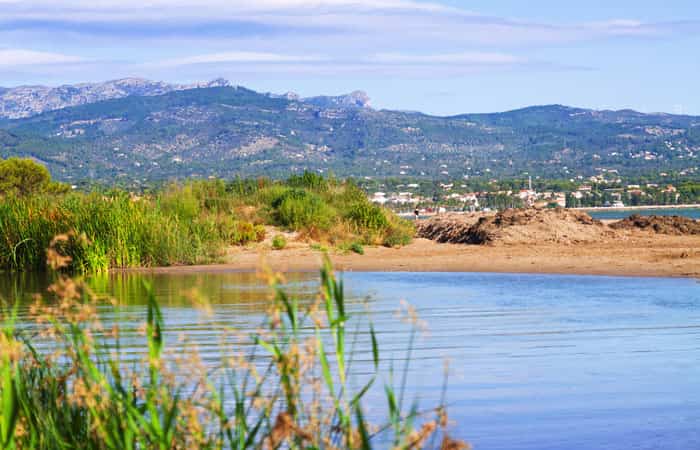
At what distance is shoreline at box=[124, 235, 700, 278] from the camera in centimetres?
2236

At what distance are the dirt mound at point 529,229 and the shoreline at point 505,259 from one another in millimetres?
782

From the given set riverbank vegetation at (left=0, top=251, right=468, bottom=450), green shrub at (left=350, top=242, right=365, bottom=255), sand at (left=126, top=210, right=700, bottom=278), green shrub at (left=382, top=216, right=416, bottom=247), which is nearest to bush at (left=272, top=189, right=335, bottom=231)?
sand at (left=126, top=210, right=700, bottom=278)

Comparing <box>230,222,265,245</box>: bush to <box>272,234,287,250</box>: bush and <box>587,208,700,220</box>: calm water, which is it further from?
<box>587,208,700,220</box>: calm water

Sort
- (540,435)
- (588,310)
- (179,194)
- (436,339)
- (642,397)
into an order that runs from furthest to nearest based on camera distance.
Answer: (179,194), (588,310), (436,339), (642,397), (540,435)

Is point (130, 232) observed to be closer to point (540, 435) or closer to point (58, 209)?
point (58, 209)

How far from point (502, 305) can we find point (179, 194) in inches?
496

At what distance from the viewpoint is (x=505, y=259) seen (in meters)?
24.6

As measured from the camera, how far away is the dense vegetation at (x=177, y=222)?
2312 cm


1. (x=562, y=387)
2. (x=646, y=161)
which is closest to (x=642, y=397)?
(x=562, y=387)

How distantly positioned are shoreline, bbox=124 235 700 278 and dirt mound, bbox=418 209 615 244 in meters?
0.78

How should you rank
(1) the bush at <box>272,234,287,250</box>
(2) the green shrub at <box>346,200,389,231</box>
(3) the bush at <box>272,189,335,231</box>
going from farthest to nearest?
(2) the green shrub at <box>346,200,389,231</box>
(3) the bush at <box>272,189,335,231</box>
(1) the bush at <box>272,234,287,250</box>

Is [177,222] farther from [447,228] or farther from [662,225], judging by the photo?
[662,225]

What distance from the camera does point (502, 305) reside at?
650 inches

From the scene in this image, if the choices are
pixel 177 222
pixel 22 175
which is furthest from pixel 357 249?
pixel 22 175
